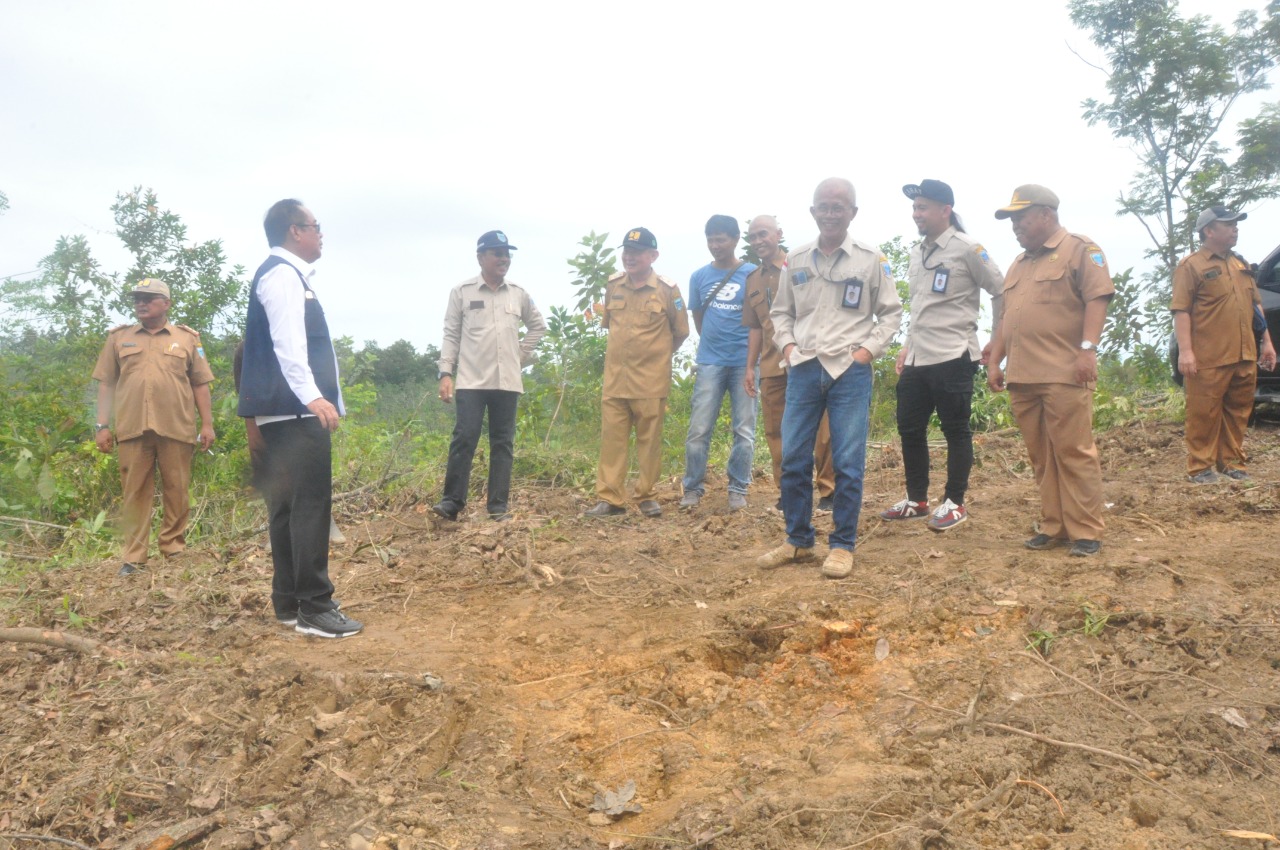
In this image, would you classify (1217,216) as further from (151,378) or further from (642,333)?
(151,378)

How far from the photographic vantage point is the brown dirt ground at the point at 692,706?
247 centimetres

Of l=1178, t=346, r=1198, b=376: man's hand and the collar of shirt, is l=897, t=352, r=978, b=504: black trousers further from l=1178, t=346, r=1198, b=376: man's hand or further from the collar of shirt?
the collar of shirt

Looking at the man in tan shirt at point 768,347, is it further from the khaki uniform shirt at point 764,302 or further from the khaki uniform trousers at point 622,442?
the khaki uniform trousers at point 622,442

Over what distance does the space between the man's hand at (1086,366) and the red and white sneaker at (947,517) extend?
3.37ft

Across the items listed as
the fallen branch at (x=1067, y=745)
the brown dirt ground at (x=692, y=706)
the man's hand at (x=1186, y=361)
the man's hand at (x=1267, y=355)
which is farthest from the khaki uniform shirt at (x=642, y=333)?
the man's hand at (x=1267, y=355)

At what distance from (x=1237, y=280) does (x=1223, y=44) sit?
9142 millimetres

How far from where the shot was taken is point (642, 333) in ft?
19.9

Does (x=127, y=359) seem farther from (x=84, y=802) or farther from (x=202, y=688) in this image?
(x=84, y=802)

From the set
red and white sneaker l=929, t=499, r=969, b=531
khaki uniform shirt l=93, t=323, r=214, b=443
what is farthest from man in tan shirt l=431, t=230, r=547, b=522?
red and white sneaker l=929, t=499, r=969, b=531

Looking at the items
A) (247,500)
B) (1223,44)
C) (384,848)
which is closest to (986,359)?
(384,848)

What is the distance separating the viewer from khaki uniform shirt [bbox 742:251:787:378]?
5805mm

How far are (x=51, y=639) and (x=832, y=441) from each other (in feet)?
11.0

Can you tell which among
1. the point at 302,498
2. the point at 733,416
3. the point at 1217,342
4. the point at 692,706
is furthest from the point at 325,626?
the point at 1217,342

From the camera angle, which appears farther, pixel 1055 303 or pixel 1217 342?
pixel 1217 342
